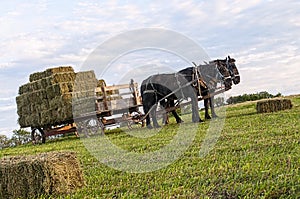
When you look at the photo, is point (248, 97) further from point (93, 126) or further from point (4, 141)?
point (93, 126)

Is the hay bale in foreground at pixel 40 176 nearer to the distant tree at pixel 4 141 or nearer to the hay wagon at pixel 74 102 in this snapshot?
the hay wagon at pixel 74 102

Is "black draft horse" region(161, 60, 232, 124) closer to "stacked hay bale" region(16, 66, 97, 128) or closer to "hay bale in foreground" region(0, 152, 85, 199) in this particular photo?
"stacked hay bale" region(16, 66, 97, 128)

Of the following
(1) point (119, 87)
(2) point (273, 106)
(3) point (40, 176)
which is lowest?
(3) point (40, 176)

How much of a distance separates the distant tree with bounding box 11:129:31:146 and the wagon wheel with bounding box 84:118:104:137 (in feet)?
27.1

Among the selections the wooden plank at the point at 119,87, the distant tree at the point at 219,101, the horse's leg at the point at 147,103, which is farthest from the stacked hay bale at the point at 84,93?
the distant tree at the point at 219,101

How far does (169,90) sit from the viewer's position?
61.5 ft

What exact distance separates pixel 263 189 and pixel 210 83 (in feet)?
42.3

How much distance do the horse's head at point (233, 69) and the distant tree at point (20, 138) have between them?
12.9 meters

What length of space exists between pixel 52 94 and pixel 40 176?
12754mm

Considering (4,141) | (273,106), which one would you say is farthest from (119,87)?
(4,141)

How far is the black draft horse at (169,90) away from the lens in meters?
18.2

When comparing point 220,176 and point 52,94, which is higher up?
point 52,94

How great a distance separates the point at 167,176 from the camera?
23.4ft

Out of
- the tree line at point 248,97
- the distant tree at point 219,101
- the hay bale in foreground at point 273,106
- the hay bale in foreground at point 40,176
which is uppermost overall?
the tree line at point 248,97
